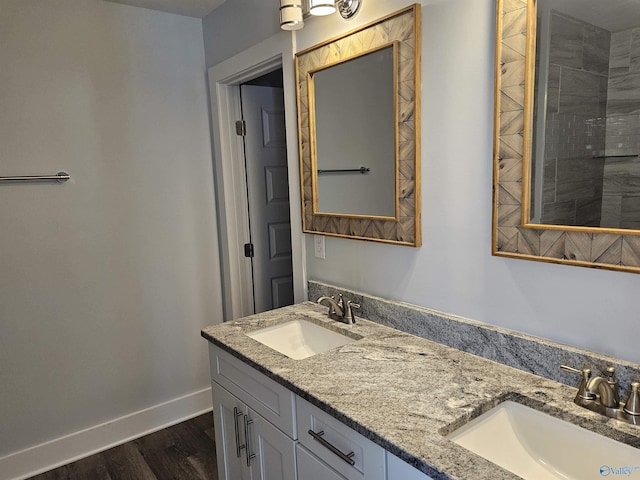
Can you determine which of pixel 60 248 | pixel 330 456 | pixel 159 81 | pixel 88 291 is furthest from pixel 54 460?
pixel 159 81

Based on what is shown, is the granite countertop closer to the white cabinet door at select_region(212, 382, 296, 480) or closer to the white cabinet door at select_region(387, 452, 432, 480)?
the white cabinet door at select_region(387, 452, 432, 480)

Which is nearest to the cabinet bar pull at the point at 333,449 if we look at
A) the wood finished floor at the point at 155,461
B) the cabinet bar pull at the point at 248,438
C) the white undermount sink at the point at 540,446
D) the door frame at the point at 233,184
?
the white undermount sink at the point at 540,446

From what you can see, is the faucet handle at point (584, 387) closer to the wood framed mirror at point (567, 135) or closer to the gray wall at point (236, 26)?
the wood framed mirror at point (567, 135)

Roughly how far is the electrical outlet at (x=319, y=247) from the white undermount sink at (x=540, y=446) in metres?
1.02

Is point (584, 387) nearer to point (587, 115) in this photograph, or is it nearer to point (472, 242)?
point (472, 242)

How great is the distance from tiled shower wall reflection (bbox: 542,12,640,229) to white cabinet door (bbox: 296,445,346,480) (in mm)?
864

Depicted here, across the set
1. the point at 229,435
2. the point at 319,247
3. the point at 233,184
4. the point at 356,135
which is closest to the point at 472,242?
the point at 356,135

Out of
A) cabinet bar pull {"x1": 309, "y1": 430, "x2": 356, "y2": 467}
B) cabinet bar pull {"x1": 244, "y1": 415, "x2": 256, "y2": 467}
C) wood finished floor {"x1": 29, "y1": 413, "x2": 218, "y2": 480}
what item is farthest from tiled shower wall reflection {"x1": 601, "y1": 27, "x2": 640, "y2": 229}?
wood finished floor {"x1": 29, "y1": 413, "x2": 218, "y2": 480}

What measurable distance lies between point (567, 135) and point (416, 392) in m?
0.74

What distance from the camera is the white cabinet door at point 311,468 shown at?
1186 mm

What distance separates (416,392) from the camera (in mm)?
1155

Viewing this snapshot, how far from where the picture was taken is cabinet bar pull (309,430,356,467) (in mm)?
1103

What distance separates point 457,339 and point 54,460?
2152mm

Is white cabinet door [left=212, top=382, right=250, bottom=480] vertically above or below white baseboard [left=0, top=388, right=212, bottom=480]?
above
